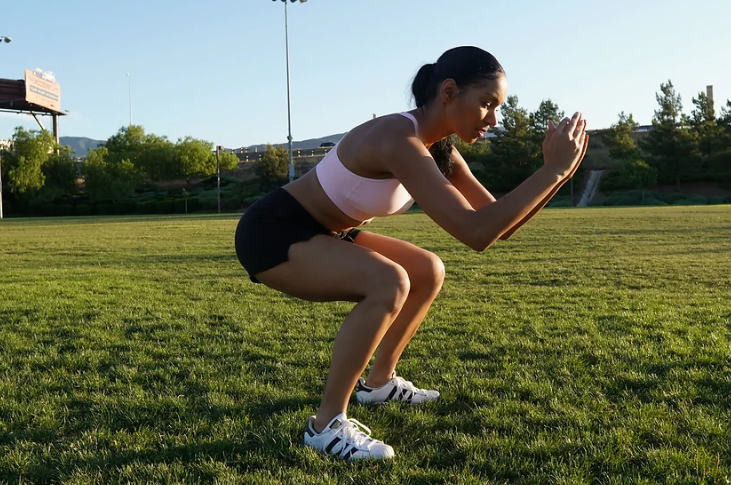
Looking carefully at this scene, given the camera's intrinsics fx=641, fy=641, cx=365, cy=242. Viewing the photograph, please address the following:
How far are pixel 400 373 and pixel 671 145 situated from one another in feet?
193

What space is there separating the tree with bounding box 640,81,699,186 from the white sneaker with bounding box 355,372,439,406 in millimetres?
58344

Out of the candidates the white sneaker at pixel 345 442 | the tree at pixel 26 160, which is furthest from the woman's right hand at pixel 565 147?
the tree at pixel 26 160

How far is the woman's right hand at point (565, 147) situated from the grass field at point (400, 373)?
3.90 ft

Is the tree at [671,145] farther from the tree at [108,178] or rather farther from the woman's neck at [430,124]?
the woman's neck at [430,124]

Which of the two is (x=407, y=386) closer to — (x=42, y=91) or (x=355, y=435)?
(x=355, y=435)

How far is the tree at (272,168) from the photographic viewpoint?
59.4 m

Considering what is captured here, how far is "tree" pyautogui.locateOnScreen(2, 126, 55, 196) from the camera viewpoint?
180 feet

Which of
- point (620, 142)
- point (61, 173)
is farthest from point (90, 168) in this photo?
point (620, 142)

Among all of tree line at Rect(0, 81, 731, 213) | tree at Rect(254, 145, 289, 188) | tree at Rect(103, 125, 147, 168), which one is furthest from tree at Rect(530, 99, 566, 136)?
tree at Rect(103, 125, 147, 168)

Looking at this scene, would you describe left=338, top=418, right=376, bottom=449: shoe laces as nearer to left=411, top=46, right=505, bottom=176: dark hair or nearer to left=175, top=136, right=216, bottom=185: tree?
left=411, top=46, right=505, bottom=176: dark hair

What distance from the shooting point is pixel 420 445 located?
9.23 feet

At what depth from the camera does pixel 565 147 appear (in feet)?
8.96

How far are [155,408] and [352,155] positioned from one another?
169cm

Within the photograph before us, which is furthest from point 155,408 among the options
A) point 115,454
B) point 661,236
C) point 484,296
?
point 661,236
